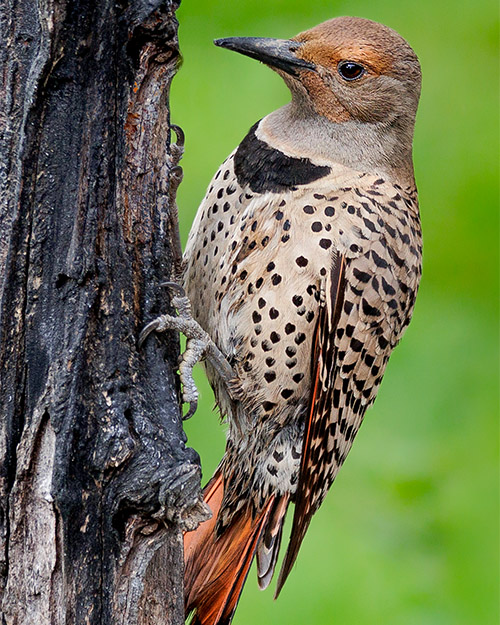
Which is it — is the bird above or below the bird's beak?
below

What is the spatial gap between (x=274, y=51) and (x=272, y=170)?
1.17 ft

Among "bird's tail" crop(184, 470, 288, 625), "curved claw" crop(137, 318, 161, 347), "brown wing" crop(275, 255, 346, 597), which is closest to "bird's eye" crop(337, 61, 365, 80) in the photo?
"brown wing" crop(275, 255, 346, 597)

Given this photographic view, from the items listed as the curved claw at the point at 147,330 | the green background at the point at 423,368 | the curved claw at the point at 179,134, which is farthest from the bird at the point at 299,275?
the green background at the point at 423,368

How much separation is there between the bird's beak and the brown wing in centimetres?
61

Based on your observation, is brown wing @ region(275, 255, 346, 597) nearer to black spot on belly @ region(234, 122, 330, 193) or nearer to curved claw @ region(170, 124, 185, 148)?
black spot on belly @ region(234, 122, 330, 193)

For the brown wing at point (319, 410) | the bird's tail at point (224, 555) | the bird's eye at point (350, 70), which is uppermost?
the bird's eye at point (350, 70)

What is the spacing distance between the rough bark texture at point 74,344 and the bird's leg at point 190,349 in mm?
247

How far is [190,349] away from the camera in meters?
2.78

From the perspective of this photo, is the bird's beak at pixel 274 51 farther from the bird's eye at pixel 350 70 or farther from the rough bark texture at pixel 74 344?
the rough bark texture at pixel 74 344

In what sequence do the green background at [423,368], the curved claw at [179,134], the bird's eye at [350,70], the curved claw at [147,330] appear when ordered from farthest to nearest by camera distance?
1. the green background at [423,368]
2. the bird's eye at [350,70]
3. the curved claw at [179,134]
4. the curved claw at [147,330]

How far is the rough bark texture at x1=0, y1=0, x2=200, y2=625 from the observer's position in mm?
1929

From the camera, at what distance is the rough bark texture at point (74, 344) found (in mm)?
1929

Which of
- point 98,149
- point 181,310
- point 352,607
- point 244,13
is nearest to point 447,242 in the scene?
point 244,13

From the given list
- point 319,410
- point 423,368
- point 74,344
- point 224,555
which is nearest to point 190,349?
point 319,410
